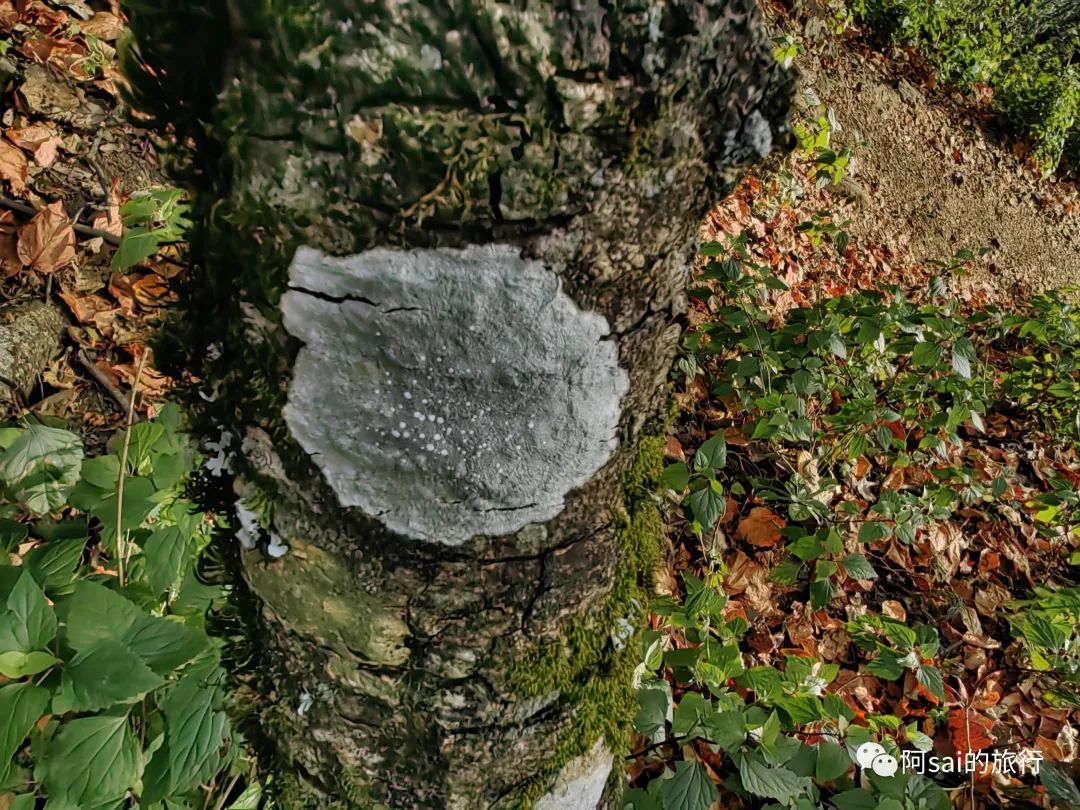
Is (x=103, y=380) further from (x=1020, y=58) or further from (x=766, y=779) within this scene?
(x=1020, y=58)

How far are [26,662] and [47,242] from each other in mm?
1441

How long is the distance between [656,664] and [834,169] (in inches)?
89.6

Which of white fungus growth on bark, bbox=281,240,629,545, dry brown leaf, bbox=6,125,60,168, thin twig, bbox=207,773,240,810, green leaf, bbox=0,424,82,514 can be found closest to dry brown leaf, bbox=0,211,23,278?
dry brown leaf, bbox=6,125,60,168

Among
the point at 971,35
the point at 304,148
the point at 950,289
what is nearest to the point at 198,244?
the point at 304,148

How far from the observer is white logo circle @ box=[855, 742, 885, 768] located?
1456 millimetres

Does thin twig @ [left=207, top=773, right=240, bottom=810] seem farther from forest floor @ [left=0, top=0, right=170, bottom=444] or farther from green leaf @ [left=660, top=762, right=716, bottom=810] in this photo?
forest floor @ [left=0, top=0, right=170, bottom=444]

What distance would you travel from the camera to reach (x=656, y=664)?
133 centimetres

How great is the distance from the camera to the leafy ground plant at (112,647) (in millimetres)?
802

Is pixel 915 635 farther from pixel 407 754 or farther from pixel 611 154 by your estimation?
pixel 611 154

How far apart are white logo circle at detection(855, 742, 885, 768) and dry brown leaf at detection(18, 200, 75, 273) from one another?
2.52 metres

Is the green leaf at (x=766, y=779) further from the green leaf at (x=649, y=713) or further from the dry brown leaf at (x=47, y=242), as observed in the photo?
the dry brown leaf at (x=47, y=242)

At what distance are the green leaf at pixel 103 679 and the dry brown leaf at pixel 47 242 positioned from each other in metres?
1.43

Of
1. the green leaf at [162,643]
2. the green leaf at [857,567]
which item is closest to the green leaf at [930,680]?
the green leaf at [857,567]

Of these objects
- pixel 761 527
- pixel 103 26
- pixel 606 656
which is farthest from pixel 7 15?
pixel 761 527
